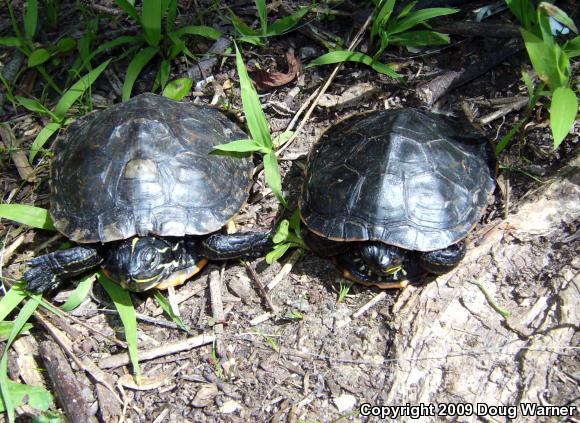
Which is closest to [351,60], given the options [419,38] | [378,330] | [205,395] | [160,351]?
[419,38]

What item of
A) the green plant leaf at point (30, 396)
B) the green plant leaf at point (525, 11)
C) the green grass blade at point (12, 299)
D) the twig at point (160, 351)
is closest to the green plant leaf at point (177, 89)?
the green grass blade at point (12, 299)

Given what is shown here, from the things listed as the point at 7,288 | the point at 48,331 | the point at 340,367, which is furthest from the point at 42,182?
the point at 340,367

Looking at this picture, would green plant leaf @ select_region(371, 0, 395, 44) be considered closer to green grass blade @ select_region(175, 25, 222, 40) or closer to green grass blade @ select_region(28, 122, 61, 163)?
green grass blade @ select_region(175, 25, 222, 40)

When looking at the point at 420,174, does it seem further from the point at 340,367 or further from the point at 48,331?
the point at 48,331

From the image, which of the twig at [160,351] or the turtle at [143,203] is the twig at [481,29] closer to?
the turtle at [143,203]

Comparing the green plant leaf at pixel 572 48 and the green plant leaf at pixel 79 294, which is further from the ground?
the green plant leaf at pixel 572 48

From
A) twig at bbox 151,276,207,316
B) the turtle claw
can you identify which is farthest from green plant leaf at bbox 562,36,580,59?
the turtle claw
